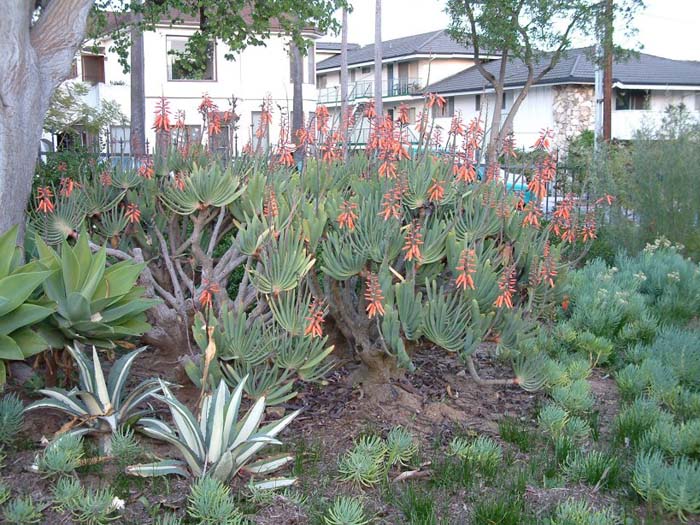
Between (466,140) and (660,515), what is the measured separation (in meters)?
2.69

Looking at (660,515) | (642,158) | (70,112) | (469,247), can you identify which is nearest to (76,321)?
(469,247)

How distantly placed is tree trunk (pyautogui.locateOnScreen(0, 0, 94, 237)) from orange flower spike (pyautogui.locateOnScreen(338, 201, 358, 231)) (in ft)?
8.47

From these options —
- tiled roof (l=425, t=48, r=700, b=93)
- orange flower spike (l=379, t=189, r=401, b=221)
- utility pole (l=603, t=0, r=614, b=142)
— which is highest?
tiled roof (l=425, t=48, r=700, b=93)

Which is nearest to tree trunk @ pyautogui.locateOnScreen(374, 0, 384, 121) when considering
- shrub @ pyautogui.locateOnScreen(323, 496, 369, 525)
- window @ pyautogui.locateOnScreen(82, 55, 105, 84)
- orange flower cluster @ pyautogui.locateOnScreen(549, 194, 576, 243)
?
window @ pyautogui.locateOnScreen(82, 55, 105, 84)

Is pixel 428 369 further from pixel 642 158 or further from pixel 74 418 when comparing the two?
pixel 642 158

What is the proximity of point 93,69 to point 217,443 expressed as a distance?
33.4 meters

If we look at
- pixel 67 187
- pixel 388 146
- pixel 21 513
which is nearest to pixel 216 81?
pixel 67 187

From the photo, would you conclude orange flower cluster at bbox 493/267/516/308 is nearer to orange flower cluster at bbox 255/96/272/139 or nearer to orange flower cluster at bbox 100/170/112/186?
orange flower cluster at bbox 255/96/272/139

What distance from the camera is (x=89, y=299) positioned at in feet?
15.1

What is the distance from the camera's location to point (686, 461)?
3.91 m

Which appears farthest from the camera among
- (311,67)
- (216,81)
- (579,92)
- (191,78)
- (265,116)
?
(311,67)

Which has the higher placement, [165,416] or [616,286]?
[616,286]

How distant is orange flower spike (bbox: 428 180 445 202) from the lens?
15.8 ft

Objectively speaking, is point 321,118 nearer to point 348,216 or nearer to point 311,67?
point 348,216
